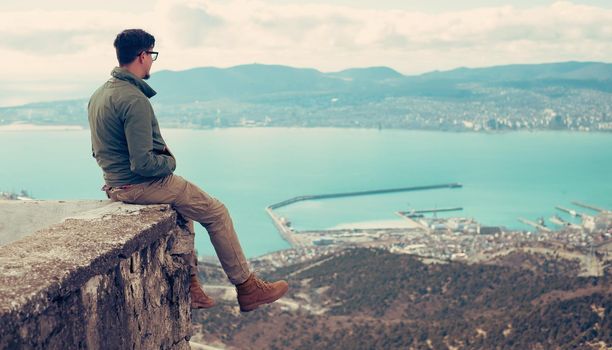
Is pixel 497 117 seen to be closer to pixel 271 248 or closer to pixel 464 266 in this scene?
pixel 271 248

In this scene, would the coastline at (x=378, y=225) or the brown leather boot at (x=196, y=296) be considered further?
the coastline at (x=378, y=225)

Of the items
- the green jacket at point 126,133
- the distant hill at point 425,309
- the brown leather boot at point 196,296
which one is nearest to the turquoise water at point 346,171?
the distant hill at point 425,309

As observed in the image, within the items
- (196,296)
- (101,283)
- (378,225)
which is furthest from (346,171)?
(101,283)

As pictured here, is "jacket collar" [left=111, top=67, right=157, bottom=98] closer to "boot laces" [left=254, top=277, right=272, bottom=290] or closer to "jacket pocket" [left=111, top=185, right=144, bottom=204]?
"jacket pocket" [left=111, top=185, right=144, bottom=204]

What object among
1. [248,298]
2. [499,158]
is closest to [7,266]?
[248,298]

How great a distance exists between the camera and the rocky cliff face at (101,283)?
2.33 metres

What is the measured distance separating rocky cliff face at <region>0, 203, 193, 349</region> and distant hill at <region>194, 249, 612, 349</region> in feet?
45.3

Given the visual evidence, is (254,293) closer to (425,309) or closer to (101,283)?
(101,283)

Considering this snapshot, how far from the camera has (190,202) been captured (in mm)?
3691

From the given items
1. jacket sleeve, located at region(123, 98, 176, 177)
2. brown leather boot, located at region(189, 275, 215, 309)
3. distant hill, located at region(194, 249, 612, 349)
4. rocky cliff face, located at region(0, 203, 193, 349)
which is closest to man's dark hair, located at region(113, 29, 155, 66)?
jacket sleeve, located at region(123, 98, 176, 177)

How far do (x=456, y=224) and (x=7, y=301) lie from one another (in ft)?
196

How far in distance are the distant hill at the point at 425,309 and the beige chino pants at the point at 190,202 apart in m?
13.5

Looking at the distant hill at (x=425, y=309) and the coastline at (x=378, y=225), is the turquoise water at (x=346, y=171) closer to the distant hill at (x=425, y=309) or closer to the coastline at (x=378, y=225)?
the coastline at (x=378, y=225)

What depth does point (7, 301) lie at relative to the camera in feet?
7.16
